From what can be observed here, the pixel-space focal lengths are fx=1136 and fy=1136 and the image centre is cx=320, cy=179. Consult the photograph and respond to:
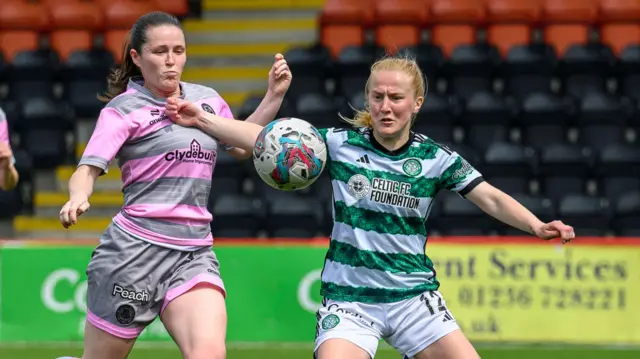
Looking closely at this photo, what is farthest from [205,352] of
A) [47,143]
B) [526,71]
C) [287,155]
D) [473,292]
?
[526,71]

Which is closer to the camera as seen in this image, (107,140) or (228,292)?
(107,140)

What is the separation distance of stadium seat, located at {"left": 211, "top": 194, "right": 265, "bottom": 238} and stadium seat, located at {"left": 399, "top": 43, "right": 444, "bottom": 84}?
271 cm

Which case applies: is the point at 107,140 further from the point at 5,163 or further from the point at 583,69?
the point at 583,69

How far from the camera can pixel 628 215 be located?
11.1m

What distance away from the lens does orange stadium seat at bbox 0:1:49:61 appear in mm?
14055

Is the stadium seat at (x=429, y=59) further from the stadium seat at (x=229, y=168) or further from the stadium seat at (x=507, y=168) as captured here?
the stadium seat at (x=229, y=168)

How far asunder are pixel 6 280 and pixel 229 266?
1884mm

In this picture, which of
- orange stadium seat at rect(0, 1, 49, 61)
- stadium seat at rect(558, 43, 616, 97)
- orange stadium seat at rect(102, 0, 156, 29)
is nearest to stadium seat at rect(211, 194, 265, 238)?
orange stadium seat at rect(102, 0, 156, 29)

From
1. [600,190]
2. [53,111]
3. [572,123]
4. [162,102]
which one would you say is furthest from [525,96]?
[162,102]

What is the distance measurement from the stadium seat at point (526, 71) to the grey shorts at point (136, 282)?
8323 mm

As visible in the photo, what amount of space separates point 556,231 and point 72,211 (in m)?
2.02

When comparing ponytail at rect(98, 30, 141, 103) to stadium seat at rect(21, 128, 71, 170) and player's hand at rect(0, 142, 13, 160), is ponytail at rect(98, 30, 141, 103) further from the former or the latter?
stadium seat at rect(21, 128, 71, 170)

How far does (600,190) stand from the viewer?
1170 cm

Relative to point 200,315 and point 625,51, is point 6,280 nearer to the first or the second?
point 200,315
